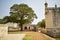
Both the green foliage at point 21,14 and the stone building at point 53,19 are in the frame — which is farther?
the green foliage at point 21,14

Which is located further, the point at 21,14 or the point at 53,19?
the point at 21,14

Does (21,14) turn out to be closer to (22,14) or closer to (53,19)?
(22,14)

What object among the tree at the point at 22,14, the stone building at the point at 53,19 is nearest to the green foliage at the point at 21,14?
the tree at the point at 22,14

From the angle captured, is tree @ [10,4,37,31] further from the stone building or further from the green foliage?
the stone building

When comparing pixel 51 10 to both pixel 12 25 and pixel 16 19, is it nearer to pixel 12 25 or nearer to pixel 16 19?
pixel 16 19

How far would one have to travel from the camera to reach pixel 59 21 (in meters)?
33.6

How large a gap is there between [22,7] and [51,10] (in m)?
12.5

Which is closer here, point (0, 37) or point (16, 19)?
point (0, 37)

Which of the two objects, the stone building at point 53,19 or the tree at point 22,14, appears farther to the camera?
the tree at point 22,14

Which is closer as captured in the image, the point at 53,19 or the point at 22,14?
the point at 53,19

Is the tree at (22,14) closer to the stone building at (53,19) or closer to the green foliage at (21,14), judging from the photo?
the green foliage at (21,14)

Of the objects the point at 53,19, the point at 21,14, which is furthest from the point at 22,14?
the point at 53,19

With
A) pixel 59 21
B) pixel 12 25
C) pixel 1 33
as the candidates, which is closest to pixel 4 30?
pixel 1 33

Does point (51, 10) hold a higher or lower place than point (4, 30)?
higher
